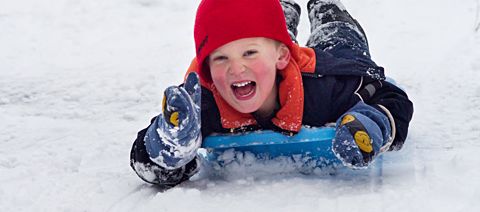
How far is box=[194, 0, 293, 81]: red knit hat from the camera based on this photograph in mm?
1997

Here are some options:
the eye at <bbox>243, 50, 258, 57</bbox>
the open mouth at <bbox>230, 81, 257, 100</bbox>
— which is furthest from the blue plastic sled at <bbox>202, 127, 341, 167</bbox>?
the eye at <bbox>243, 50, 258, 57</bbox>

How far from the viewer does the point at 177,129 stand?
1836 millimetres

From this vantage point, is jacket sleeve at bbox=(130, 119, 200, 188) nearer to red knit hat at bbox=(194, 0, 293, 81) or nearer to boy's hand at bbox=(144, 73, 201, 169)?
boy's hand at bbox=(144, 73, 201, 169)

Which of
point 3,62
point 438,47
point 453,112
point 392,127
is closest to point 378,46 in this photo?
point 438,47

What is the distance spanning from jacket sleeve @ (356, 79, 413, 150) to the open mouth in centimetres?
39

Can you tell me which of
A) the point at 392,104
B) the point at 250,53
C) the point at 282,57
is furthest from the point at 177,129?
the point at 392,104

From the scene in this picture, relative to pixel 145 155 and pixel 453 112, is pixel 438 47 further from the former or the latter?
pixel 145 155

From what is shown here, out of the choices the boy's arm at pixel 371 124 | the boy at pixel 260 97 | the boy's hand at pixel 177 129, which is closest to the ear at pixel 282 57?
the boy at pixel 260 97

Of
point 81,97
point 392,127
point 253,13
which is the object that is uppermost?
point 253,13

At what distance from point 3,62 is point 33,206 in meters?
1.51

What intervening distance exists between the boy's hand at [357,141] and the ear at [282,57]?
28 cm

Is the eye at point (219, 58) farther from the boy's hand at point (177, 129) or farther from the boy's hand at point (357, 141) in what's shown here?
the boy's hand at point (357, 141)

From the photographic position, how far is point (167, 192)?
77.1 inches

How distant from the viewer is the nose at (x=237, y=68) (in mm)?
1969
